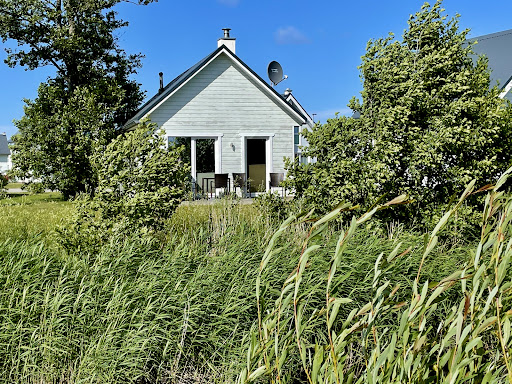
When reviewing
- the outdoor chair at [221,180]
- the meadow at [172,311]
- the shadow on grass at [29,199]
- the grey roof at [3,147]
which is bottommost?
the meadow at [172,311]

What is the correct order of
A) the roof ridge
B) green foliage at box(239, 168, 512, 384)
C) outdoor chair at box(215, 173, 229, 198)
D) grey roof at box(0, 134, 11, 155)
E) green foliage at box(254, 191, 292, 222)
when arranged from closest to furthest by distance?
green foliage at box(239, 168, 512, 384)
green foliage at box(254, 191, 292, 222)
outdoor chair at box(215, 173, 229, 198)
the roof ridge
grey roof at box(0, 134, 11, 155)

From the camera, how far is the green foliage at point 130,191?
6070 millimetres

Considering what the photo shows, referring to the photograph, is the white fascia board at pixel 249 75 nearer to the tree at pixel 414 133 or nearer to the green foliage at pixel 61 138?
the green foliage at pixel 61 138

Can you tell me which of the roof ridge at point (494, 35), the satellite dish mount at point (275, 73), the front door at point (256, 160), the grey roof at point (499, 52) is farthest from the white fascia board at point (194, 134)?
the roof ridge at point (494, 35)

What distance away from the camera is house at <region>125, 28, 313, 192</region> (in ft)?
60.7

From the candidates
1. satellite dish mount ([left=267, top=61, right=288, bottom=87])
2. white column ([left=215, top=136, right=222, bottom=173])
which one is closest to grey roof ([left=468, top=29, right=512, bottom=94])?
satellite dish mount ([left=267, top=61, right=288, bottom=87])

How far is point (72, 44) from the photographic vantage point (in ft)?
65.0

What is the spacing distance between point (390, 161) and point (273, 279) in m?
3.17

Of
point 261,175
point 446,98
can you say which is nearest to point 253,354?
point 446,98

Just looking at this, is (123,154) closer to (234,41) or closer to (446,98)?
(446,98)

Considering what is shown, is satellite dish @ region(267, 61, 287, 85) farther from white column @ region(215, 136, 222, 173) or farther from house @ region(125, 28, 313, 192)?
white column @ region(215, 136, 222, 173)

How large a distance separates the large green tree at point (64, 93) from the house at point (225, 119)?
7.29ft

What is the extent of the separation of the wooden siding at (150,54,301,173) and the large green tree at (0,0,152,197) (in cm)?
316

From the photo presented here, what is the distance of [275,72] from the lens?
74.8 ft
